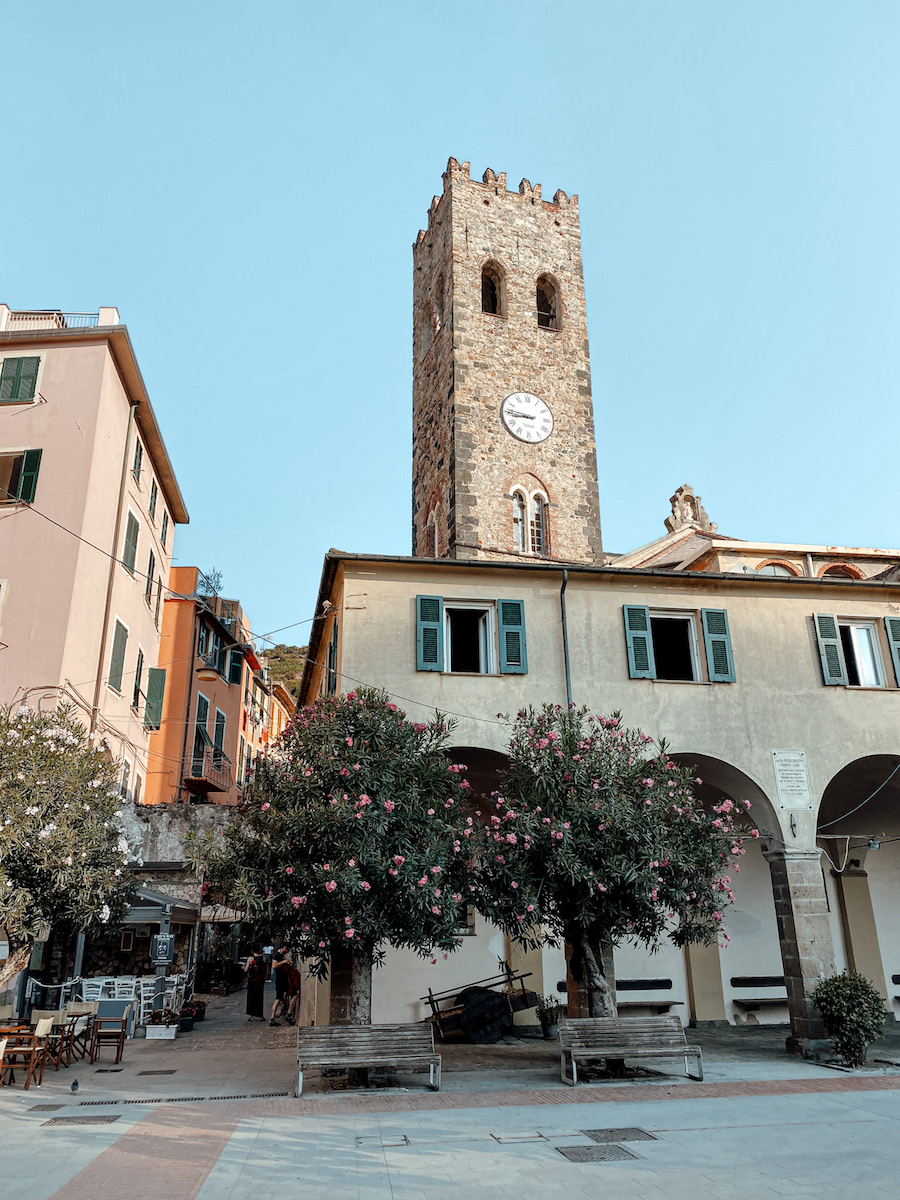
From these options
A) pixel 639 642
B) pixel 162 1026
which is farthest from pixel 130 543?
pixel 639 642

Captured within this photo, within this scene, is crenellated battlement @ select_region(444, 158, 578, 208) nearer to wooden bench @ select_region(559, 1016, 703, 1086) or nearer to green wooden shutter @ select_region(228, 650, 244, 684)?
green wooden shutter @ select_region(228, 650, 244, 684)

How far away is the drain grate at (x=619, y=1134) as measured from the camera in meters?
8.97

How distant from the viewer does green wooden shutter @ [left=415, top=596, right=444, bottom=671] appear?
15.2m

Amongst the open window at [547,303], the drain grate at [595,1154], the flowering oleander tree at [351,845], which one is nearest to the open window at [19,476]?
the flowering oleander tree at [351,845]

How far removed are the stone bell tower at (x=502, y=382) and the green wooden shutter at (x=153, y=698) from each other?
29.2ft

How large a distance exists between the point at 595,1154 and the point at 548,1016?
8.90 m

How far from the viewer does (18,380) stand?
20.3 metres

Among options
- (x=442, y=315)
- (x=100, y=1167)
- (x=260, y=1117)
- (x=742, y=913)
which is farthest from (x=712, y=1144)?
(x=442, y=315)

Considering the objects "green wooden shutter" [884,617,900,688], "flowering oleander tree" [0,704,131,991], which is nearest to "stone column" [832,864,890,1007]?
"green wooden shutter" [884,617,900,688]

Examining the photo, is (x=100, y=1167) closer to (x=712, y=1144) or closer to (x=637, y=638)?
(x=712, y=1144)

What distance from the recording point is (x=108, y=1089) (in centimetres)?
1162

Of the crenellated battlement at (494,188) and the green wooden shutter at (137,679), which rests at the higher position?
the crenellated battlement at (494,188)

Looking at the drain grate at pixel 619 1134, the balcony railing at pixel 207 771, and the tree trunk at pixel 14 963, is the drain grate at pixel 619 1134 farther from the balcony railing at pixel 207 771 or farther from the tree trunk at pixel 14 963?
the balcony railing at pixel 207 771

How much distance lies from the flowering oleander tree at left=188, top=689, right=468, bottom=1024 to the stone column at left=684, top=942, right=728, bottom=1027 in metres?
8.24
